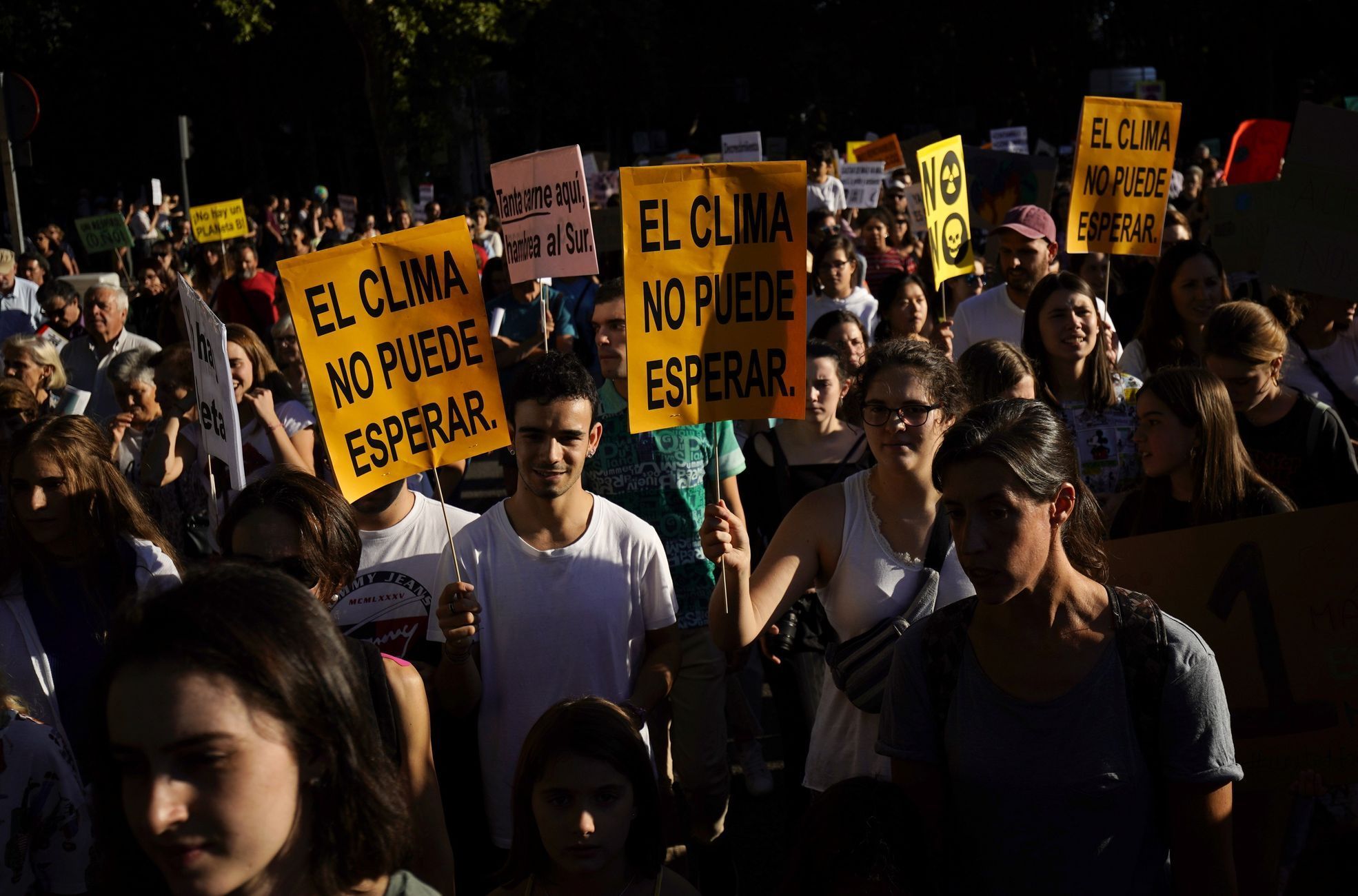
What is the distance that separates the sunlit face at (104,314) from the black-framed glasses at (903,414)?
5.84m

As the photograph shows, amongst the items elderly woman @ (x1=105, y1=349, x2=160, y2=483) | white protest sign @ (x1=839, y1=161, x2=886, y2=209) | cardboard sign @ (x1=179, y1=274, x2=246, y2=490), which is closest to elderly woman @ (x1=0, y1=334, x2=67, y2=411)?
elderly woman @ (x1=105, y1=349, x2=160, y2=483)

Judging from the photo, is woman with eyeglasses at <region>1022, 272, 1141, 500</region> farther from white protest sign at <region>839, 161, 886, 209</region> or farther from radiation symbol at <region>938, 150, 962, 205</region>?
white protest sign at <region>839, 161, 886, 209</region>

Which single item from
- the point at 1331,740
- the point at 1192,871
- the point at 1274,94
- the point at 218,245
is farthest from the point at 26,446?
the point at 1274,94

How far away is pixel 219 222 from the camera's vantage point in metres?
16.0

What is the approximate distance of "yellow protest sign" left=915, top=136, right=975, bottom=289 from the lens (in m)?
7.50

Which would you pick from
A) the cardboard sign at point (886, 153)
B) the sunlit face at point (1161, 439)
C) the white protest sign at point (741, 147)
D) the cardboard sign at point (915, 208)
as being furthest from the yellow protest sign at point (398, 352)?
the white protest sign at point (741, 147)

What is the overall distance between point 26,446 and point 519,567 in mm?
1356

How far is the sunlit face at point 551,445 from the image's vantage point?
381 centimetres

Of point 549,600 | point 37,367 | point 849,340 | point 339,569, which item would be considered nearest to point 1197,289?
point 849,340

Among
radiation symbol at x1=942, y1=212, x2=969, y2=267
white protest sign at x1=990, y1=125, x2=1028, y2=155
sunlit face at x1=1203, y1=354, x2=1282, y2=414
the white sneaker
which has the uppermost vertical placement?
white protest sign at x1=990, y1=125, x2=1028, y2=155

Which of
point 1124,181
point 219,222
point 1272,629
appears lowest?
point 1272,629

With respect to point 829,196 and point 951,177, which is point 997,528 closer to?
point 951,177

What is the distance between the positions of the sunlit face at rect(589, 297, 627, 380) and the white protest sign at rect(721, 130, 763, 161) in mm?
11371

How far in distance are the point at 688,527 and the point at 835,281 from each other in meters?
Result: 3.41
